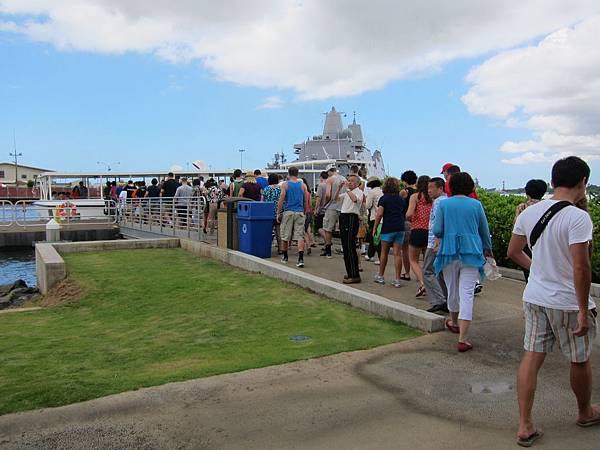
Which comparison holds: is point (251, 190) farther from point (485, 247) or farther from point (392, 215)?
point (485, 247)

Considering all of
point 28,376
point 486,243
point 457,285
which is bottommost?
point 28,376

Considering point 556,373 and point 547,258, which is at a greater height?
point 547,258

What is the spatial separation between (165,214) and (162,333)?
12430 mm

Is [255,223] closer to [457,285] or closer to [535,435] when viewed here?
[457,285]

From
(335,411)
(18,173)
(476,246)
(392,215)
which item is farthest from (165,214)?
(18,173)

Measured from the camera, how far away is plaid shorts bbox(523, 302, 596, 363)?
11.1 ft

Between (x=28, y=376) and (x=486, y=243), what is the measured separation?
467cm

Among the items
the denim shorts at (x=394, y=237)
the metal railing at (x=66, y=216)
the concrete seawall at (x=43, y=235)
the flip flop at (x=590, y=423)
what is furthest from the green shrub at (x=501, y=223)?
the metal railing at (x=66, y=216)

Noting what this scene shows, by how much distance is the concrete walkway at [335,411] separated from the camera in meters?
3.49

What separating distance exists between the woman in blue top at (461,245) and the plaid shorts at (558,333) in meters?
1.81

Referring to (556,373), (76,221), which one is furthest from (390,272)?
(76,221)

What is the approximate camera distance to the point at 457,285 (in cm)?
562

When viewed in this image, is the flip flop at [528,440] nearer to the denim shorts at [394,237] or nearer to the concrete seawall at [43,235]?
the denim shorts at [394,237]

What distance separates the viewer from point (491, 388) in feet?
14.3
